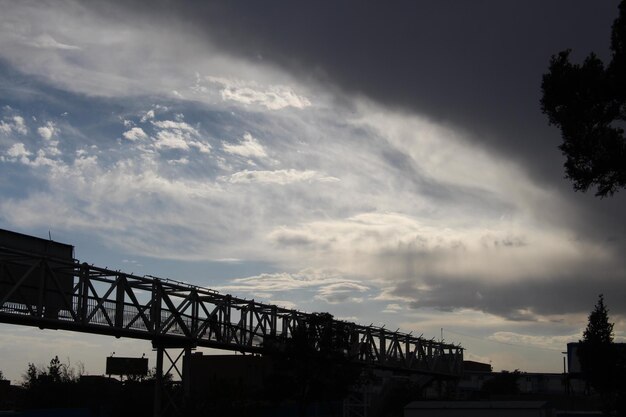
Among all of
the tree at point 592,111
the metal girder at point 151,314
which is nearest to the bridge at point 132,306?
the metal girder at point 151,314

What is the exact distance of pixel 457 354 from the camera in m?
92.1

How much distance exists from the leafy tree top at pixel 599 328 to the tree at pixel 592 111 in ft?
121

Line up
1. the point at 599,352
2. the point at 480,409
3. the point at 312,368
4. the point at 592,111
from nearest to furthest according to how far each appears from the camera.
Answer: the point at 592,111 → the point at 312,368 → the point at 480,409 → the point at 599,352

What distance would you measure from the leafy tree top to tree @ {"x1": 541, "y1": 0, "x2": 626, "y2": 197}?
36749 mm

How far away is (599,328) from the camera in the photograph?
66.4m

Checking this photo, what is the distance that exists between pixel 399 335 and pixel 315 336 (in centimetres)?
2244

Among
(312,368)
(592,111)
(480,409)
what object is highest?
(592,111)

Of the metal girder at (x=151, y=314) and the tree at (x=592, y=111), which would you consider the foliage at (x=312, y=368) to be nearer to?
the metal girder at (x=151, y=314)

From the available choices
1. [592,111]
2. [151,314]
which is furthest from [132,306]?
[592,111]

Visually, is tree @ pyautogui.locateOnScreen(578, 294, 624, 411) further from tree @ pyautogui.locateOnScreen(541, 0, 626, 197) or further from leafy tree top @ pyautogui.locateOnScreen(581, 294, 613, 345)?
tree @ pyautogui.locateOnScreen(541, 0, 626, 197)

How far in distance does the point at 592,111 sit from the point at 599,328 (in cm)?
3910

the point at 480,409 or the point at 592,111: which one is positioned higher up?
the point at 592,111

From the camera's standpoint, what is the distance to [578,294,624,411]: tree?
193ft

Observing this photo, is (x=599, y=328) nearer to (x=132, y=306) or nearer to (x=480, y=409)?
(x=480, y=409)
